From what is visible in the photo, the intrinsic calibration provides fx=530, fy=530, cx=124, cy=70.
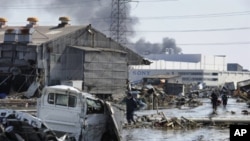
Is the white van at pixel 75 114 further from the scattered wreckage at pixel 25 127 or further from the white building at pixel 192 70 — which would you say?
the white building at pixel 192 70

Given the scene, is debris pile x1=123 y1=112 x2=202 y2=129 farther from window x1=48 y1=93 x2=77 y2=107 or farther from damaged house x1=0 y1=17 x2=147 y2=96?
damaged house x1=0 y1=17 x2=147 y2=96

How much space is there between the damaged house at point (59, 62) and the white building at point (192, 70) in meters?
59.1

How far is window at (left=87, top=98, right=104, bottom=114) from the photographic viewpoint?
51.7 ft

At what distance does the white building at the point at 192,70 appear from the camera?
11869 cm

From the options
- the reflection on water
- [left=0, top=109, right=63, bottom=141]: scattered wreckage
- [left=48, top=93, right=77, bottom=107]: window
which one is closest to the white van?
[left=48, top=93, right=77, bottom=107]: window

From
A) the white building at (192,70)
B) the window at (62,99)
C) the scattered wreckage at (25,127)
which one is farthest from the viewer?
the white building at (192,70)

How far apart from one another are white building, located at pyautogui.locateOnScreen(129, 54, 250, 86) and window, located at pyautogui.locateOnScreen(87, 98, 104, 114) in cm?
8733

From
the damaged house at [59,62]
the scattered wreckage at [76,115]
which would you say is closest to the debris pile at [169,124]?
the scattered wreckage at [76,115]

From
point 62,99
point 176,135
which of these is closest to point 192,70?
point 176,135

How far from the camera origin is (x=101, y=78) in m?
43.1

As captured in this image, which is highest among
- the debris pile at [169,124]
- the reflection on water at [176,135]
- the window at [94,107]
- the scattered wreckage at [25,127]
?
the window at [94,107]

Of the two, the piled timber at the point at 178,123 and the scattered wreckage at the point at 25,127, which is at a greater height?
the scattered wreckage at the point at 25,127

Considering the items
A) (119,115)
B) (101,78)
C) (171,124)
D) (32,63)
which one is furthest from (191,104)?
(119,115)

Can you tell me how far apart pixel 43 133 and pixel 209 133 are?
433 inches
